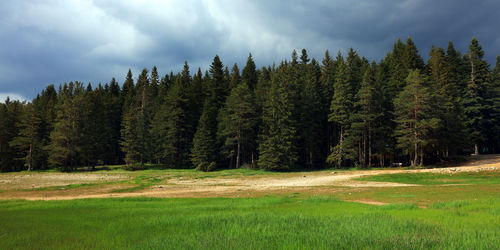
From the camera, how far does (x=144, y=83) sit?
297ft

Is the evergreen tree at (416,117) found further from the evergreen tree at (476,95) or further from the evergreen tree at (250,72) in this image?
the evergreen tree at (250,72)

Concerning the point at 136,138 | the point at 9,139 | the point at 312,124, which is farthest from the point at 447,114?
the point at 9,139

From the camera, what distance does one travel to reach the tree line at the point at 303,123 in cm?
4969

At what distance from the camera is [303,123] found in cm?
5919

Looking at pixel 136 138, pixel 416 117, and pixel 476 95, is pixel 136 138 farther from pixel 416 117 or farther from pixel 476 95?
pixel 476 95

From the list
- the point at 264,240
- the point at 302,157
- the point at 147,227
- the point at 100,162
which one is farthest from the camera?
the point at 100,162

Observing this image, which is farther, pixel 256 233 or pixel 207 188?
pixel 207 188

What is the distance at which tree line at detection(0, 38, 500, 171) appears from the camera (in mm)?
49688

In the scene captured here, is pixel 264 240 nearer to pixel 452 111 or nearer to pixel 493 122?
pixel 452 111

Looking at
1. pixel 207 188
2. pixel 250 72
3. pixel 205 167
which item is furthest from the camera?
pixel 250 72

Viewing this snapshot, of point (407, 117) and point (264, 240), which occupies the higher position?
point (407, 117)

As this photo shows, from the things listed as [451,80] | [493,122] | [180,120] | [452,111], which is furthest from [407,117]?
[180,120]

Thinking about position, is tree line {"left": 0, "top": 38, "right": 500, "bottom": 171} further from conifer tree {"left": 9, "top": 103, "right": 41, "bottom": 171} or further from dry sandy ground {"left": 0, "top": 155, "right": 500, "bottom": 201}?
dry sandy ground {"left": 0, "top": 155, "right": 500, "bottom": 201}

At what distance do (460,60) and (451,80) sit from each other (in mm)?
15623
